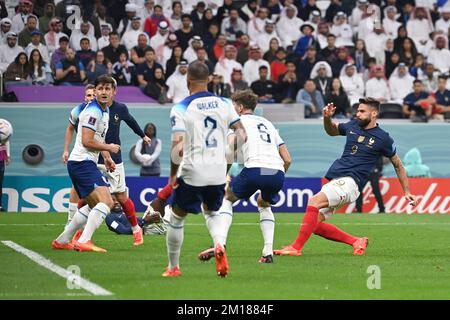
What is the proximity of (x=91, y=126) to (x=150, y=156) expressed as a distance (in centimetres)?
1150

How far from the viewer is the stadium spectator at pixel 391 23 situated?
29.0 metres

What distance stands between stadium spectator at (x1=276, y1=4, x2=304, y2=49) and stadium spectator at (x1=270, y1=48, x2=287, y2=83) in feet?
4.19

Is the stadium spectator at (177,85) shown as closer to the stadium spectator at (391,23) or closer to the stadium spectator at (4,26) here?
the stadium spectator at (4,26)

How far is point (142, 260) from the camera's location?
1249 cm

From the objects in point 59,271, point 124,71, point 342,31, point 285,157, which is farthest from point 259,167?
point 342,31

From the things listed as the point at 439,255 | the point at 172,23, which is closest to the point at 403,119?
the point at 172,23

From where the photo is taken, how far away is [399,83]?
1087 inches

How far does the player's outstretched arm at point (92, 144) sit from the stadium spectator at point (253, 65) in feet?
45.7

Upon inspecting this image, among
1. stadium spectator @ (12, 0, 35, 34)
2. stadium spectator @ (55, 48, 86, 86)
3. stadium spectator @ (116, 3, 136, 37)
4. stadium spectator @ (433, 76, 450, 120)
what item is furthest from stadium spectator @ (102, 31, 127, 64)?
stadium spectator @ (433, 76, 450, 120)

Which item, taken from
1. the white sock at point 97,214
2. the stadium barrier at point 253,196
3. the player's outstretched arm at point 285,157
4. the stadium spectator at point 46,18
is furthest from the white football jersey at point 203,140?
the stadium spectator at point 46,18

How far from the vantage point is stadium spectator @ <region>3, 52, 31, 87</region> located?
78.3 feet

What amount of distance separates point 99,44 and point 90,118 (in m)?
12.7

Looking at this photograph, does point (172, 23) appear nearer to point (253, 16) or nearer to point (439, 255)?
point (253, 16)

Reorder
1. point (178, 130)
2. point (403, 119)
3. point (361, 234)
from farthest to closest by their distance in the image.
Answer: point (403, 119)
point (361, 234)
point (178, 130)
